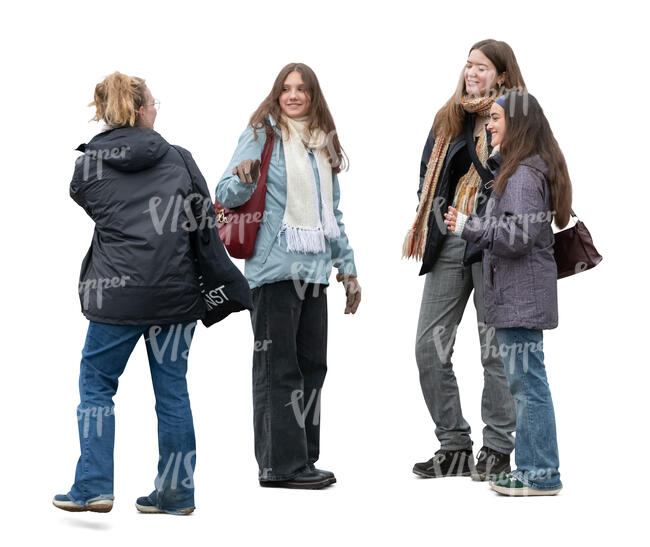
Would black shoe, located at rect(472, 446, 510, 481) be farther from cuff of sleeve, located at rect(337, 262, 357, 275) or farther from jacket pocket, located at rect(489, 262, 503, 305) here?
cuff of sleeve, located at rect(337, 262, 357, 275)

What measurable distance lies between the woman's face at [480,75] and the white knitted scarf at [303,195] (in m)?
0.84

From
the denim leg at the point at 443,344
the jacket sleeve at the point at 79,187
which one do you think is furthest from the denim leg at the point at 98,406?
the denim leg at the point at 443,344

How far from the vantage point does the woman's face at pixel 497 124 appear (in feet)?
22.5

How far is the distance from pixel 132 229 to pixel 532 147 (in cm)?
202

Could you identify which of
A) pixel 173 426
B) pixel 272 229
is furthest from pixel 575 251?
pixel 173 426

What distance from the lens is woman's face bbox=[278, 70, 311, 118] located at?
23.6 ft

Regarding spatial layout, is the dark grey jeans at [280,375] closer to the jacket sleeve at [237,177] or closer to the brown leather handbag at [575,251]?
the jacket sleeve at [237,177]

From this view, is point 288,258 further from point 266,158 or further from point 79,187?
point 79,187

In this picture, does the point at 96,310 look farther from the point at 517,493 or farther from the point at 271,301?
the point at 517,493

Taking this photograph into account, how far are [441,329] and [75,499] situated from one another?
88.8 inches

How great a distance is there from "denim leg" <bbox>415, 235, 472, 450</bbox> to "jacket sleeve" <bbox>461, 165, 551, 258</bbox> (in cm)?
71

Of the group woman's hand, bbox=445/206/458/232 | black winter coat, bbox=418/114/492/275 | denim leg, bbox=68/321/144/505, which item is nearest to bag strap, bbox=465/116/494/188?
black winter coat, bbox=418/114/492/275

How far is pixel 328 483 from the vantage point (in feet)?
23.6

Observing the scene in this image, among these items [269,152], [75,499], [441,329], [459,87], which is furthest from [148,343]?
[459,87]
